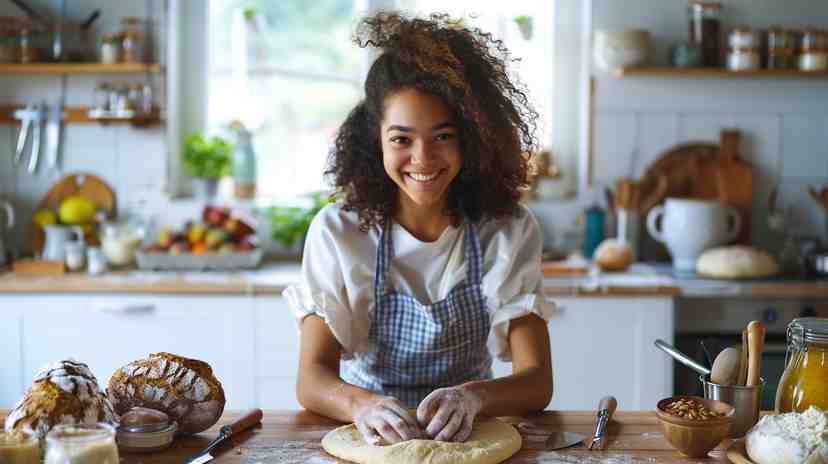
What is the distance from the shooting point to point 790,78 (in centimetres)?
376

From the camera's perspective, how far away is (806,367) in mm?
1571

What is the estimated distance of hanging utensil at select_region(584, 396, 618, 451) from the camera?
1.64 meters

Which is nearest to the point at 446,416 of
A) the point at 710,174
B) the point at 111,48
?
the point at 710,174

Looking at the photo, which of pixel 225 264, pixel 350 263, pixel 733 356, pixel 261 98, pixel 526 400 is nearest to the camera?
pixel 733 356

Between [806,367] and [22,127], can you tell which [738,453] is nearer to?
[806,367]

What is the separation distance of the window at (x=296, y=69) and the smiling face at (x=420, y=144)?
1977 mm

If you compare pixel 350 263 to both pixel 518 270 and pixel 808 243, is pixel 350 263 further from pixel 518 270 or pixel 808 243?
pixel 808 243

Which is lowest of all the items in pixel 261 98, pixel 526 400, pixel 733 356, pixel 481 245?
pixel 526 400

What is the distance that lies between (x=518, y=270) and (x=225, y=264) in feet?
5.58

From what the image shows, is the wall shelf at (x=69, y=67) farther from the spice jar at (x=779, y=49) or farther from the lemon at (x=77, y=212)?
the spice jar at (x=779, y=49)

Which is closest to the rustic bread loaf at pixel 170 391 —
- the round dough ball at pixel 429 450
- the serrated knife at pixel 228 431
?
the serrated knife at pixel 228 431

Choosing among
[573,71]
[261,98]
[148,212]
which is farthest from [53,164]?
[573,71]

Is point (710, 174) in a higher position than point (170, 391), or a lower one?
higher

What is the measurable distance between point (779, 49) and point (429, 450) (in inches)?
105
